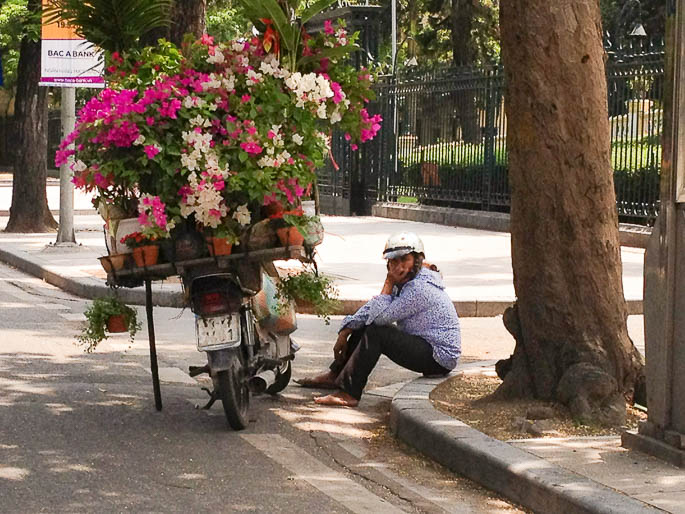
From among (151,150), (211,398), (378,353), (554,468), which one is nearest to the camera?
(554,468)

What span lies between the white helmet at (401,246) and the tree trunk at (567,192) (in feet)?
3.29

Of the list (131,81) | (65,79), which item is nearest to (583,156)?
(131,81)

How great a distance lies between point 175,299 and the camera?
13305mm

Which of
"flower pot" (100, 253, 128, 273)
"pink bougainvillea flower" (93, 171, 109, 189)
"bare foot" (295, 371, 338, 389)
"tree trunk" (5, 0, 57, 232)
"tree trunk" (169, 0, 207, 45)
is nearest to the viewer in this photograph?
"pink bougainvillea flower" (93, 171, 109, 189)

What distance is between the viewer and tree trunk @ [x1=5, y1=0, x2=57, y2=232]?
879 inches

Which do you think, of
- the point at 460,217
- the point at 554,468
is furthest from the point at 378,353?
the point at 460,217

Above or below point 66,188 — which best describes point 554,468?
below

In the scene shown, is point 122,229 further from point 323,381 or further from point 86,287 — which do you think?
point 86,287

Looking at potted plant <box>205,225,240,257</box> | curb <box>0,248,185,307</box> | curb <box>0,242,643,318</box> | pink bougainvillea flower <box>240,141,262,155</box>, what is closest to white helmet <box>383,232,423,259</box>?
potted plant <box>205,225,240,257</box>

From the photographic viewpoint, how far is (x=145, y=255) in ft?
24.3

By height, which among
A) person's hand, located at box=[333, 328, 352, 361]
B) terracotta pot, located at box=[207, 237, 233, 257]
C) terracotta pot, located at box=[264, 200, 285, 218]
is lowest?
person's hand, located at box=[333, 328, 352, 361]

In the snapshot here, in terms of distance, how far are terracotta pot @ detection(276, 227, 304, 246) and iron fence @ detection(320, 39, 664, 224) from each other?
33.4 ft

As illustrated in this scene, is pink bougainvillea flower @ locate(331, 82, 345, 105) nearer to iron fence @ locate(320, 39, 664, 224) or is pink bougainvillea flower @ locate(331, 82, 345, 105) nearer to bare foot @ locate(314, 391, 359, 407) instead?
bare foot @ locate(314, 391, 359, 407)

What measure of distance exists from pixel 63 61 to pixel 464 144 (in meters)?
7.22
